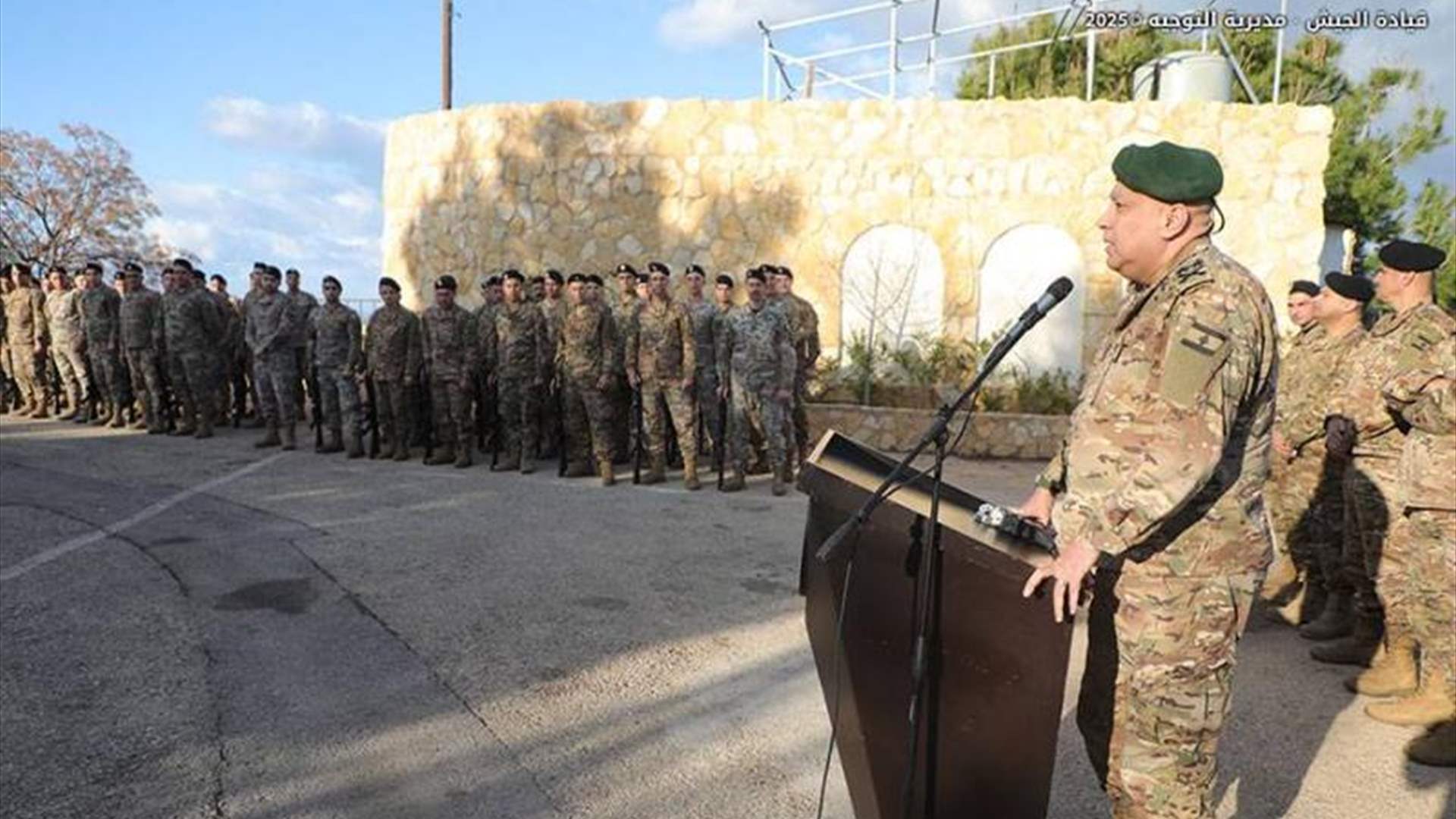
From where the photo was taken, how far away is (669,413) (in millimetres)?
8656

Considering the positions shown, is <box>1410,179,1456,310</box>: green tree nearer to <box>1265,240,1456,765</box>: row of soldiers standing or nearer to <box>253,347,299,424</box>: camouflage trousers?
<box>1265,240,1456,765</box>: row of soldiers standing

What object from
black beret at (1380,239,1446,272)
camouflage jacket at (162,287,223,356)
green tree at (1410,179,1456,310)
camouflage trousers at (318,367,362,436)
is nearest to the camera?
black beret at (1380,239,1446,272)

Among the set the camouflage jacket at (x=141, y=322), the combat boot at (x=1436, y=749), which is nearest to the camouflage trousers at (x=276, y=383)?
the camouflage jacket at (x=141, y=322)

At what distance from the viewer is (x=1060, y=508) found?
84.6 inches

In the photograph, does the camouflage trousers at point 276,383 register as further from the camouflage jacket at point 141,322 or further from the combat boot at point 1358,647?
the combat boot at point 1358,647

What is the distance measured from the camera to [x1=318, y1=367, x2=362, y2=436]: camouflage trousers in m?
9.67

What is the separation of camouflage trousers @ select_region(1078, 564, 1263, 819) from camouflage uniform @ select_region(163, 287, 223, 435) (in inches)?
438

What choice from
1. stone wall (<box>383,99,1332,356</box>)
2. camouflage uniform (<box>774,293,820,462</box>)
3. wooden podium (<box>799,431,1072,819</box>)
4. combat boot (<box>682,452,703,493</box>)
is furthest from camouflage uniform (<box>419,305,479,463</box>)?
wooden podium (<box>799,431,1072,819</box>)

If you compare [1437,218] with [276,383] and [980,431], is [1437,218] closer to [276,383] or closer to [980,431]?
[980,431]

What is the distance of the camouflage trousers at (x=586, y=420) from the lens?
850cm

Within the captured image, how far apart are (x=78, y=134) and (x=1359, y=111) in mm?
28082

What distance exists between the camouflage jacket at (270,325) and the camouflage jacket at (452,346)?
2078mm

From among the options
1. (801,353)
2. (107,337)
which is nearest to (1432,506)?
(801,353)

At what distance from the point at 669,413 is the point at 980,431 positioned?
3874 millimetres
